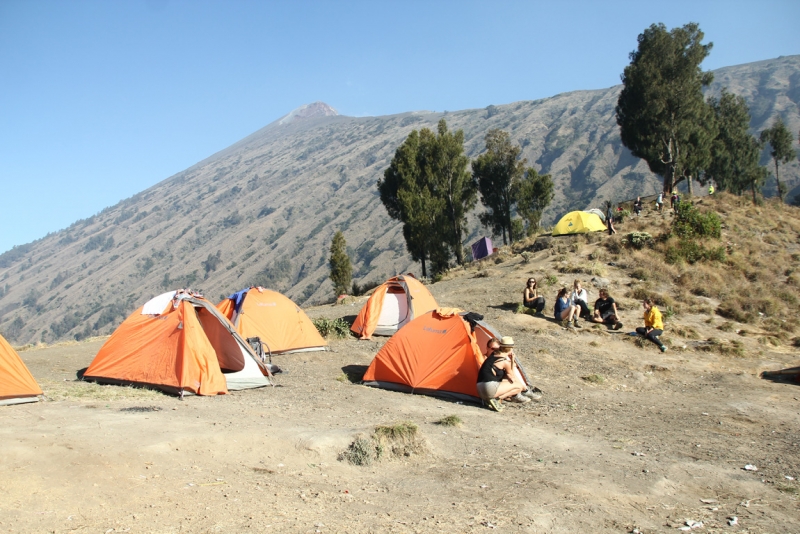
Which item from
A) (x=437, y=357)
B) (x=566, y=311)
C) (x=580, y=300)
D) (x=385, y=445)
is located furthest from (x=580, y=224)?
(x=385, y=445)

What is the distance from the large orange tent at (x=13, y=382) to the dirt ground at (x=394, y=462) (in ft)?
0.97

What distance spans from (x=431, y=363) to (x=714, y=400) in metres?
5.19

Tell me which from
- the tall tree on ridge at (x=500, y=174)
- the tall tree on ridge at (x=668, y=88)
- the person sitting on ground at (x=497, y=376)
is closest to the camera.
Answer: the person sitting on ground at (x=497, y=376)

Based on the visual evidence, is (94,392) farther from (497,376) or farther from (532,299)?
(532,299)

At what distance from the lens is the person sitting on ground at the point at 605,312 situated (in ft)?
53.1

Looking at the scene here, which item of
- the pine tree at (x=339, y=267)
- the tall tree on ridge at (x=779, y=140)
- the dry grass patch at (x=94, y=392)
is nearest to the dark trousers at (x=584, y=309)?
the dry grass patch at (x=94, y=392)

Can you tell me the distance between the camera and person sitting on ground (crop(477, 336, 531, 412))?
9766 millimetres

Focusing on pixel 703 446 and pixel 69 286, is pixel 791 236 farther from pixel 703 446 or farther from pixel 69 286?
pixel 69 286

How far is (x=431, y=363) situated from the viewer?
35.6 feet

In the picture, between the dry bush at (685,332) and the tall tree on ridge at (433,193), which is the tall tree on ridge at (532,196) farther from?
the dry bush at (685,332)

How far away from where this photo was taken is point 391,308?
1608 cm

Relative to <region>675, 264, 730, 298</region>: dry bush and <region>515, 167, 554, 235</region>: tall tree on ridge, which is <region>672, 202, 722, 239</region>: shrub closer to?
<region>675, 264, 730, 298</region>: dry bush

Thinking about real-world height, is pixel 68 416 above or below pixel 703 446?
above

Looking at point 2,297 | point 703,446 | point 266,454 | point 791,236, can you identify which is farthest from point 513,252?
point 2,297
